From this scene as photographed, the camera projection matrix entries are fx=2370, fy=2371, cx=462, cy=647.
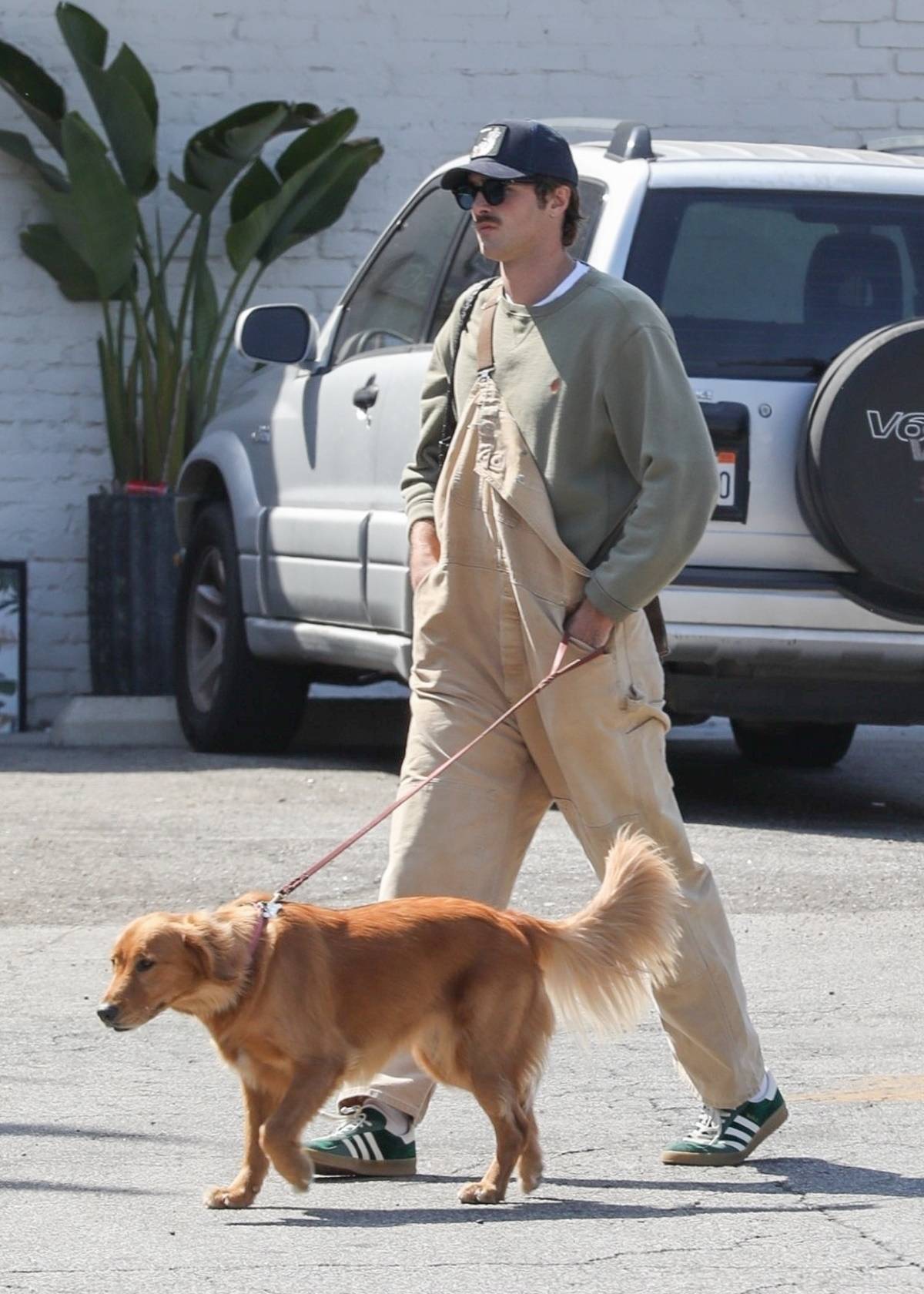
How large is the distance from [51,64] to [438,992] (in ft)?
26.5

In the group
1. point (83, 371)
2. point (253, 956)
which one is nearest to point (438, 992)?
point (253, 956)

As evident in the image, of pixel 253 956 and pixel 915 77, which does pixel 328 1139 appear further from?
pixel 915 77

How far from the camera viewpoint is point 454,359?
4617 millimetres

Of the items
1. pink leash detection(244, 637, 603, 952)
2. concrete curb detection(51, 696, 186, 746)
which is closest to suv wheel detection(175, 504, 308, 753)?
concrete curb detection(51, 696, 186, 746)

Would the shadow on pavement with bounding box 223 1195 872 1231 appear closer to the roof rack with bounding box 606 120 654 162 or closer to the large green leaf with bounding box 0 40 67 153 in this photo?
the roof rack with bounding box 606 120 654 162

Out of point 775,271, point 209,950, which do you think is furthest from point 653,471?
point 775,271

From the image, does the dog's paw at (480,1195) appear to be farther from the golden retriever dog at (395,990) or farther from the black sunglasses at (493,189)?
the black sunglasses at (493,189)

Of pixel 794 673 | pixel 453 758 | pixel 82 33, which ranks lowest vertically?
pixel 794 673

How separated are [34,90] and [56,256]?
75cm

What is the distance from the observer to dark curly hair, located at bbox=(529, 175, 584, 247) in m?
4.34

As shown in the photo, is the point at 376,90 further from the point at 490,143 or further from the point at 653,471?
the point at 653,471

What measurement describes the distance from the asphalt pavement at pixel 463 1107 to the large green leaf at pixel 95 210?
10.4ft

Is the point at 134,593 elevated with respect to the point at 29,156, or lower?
lower

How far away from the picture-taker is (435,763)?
4469 millimetres
